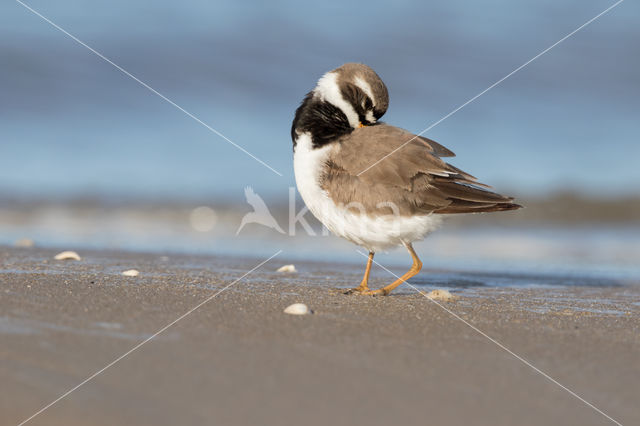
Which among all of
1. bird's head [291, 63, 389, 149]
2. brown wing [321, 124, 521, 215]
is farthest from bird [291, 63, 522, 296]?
bird's head [291, 63, 389, 149]

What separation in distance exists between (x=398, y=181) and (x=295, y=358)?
2.03 meters

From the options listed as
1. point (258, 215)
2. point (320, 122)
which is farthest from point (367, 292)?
point (258, 215)

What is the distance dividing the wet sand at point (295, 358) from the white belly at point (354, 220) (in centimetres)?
44

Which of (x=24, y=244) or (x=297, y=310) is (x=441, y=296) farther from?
(x=24, y=244)

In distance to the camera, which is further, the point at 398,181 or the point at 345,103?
the point at 345,103

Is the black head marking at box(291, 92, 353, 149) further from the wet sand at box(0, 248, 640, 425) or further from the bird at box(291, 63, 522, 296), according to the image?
the wet sand at box(0, 248, 640, 425)

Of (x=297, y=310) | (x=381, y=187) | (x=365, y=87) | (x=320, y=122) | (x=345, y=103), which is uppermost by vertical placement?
(x=365, y=87)

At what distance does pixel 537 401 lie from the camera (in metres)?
2.45

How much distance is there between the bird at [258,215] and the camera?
415 inches

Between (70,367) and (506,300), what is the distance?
3296 millimetres

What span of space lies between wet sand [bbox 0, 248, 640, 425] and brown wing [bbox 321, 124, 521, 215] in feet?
2.26

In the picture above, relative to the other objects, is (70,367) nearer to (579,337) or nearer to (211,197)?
(579,337)

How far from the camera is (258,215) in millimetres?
11422

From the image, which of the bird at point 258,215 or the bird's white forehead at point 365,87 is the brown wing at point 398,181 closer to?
the bird's white forehead at point 365,87
